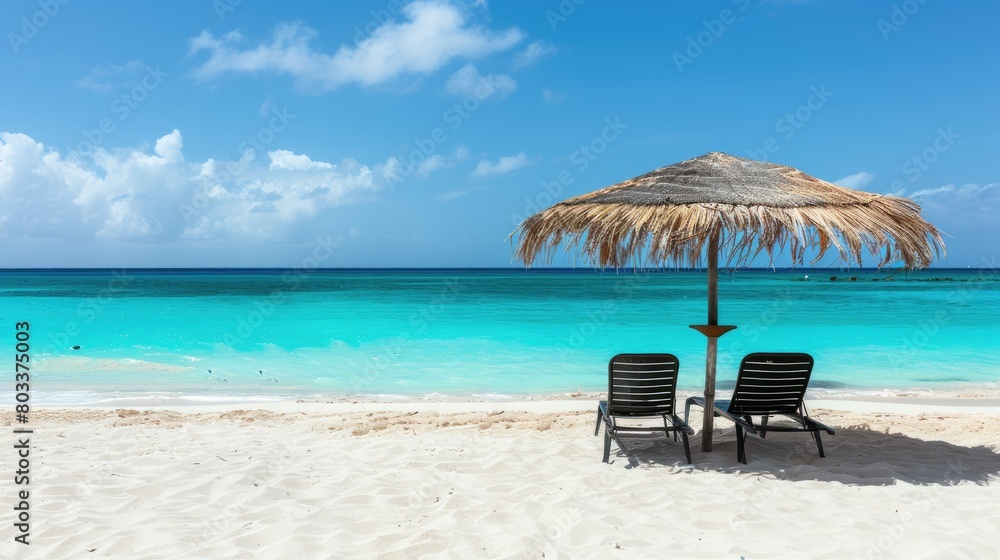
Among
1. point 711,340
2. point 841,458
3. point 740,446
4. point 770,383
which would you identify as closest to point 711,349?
point 711,340

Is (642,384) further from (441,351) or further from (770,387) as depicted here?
(441,351)

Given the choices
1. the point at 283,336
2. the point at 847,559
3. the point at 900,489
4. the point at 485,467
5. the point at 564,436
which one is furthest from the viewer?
the point at 283,336

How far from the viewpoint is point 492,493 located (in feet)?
12.1

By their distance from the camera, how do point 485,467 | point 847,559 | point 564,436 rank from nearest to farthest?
point 847,559, point 485,467, point 564,436

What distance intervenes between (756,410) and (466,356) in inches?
299

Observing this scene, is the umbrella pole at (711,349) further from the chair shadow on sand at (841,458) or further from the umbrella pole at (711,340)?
the chair shadow on sand at (841,458)

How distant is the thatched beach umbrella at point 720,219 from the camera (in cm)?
398

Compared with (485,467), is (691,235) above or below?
above

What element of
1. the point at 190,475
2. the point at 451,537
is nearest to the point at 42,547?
the point at 190,475

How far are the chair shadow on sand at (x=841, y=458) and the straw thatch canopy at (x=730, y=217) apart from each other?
152 cm

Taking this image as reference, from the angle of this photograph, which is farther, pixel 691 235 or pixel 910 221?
pixel 910 221

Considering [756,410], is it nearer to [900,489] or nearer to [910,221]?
[900,489]

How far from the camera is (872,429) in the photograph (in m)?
5.56

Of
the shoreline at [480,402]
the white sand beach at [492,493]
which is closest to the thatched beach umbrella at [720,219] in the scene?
the white sand beach at [492,493]
